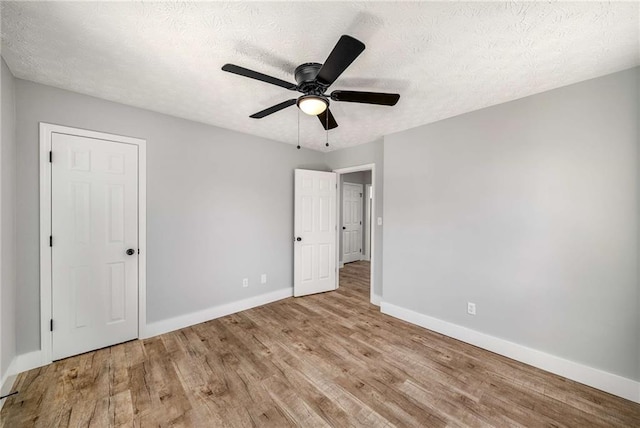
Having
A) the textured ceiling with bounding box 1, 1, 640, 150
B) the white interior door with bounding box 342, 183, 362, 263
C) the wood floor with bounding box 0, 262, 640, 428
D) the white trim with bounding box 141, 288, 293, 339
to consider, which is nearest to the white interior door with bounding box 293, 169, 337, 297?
the white trim with bounding box 141, 288, 293, 339

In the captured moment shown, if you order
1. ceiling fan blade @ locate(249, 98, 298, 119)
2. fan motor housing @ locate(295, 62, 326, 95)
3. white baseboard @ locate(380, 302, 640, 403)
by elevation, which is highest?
fan motor housing @ locate(295, 62, 326, 95)

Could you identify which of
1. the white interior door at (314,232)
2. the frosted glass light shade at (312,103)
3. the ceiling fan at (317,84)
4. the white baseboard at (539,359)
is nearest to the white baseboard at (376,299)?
the white baseboard at (539,359)

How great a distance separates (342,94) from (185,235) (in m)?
2.44

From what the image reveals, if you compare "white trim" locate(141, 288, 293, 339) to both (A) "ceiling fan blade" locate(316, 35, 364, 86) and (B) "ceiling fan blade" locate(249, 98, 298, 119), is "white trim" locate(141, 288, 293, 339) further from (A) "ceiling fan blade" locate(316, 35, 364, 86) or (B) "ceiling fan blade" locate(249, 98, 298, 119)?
(A) "ceiling fan blade" locate(316, 35, 364, 86)

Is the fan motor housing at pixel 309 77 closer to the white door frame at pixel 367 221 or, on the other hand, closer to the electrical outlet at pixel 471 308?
the electrical outlet at pixel 471 308

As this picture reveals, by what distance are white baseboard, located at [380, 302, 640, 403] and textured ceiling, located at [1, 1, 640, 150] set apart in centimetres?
237

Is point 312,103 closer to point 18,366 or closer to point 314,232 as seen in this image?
point 314,232

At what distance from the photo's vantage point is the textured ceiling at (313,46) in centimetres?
133

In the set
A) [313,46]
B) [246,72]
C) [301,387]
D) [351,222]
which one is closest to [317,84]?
[313,46]

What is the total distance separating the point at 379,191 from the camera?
3715 mm

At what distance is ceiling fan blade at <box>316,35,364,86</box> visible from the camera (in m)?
1.20

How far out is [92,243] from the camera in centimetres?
239

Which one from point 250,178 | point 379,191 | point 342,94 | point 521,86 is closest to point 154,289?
point 250,178

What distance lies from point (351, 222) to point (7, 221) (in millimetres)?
5733
